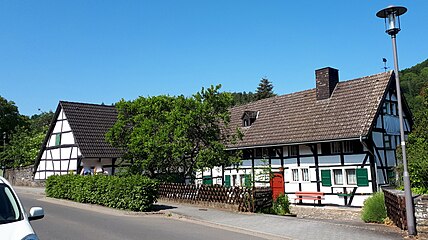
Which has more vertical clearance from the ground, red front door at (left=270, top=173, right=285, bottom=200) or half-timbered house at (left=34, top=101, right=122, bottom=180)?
half-timbered house at (left=34, top=101, right=122, bottom=180)

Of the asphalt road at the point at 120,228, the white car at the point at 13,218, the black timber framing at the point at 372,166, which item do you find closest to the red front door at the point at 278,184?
the black timber framing at the point at 372,166

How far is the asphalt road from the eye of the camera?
11148 mm

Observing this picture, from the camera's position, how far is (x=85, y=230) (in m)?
12.1

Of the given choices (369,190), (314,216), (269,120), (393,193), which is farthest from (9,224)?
(269,120)

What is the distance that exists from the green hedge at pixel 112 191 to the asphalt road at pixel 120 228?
1.14m

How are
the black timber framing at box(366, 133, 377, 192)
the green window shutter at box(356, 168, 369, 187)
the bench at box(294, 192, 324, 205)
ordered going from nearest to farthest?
the black timber framing at box(366, 133, 377, 192)
the green window shutter at box(356, 168, 369, 187)
the bench at box(294, 192, 324, 205)

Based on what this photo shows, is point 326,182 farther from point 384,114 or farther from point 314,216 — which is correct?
point 384,114

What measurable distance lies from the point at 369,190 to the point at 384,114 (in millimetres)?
5269

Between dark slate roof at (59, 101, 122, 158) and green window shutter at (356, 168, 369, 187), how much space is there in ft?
56.9

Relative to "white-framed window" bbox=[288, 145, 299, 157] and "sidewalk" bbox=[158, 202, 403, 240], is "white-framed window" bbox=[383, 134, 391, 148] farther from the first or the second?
"sidewalk" bbox=[158, 202, 403, 240]

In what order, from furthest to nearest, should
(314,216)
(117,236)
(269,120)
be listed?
1. (269,120)
2. (314,216)
3. (117,236)

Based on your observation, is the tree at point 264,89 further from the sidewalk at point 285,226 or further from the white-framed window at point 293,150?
the sidewalk at point 285,226

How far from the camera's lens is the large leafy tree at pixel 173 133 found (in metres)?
20.6

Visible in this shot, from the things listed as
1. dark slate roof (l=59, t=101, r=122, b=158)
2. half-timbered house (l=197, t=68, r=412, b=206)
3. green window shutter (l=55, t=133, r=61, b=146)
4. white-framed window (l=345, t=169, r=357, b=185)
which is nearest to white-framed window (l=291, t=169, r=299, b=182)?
half-timbered house (l=197, t=68, r=412, b=206)
